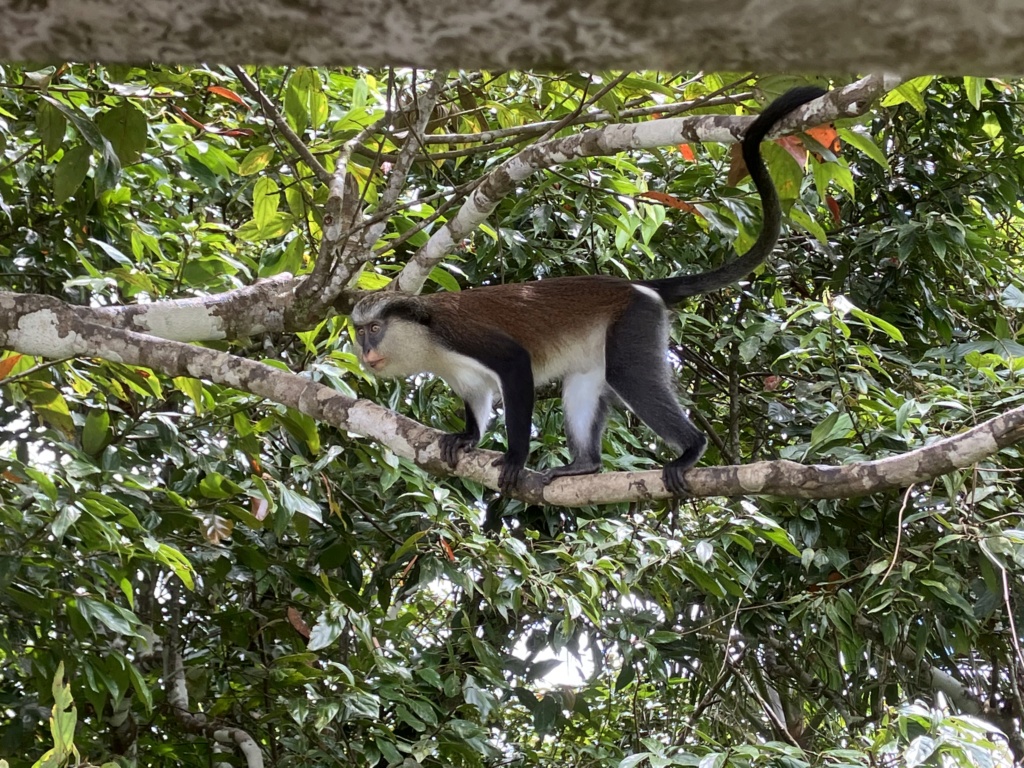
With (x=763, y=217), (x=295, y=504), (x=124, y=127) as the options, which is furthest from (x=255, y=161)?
(x=763, y=217)

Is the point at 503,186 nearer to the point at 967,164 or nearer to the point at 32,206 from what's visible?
the point at 32,206

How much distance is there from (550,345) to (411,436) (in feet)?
4.55

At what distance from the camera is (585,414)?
4945 mm

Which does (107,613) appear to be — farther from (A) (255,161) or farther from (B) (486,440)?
(B) (486,440)

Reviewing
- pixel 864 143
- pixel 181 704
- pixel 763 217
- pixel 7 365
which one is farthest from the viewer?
pixel 181 704

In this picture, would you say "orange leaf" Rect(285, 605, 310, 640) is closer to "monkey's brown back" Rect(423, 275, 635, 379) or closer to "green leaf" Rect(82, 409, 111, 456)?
"green leaf" Rect(82, 409, 111, 456)

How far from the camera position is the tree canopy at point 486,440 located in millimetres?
3535

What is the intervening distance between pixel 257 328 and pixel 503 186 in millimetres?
1067

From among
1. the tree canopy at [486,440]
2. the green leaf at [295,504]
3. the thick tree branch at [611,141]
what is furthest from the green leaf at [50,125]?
the green leaf at [295,504]

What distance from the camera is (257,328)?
384 cm

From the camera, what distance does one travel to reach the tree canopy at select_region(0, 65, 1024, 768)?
11.6 ft

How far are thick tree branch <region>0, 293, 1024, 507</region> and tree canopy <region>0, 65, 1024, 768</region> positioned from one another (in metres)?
0.01

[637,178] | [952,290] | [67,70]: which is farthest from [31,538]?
[952,290]

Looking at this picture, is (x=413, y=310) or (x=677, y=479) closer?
(x=677, y=479)
